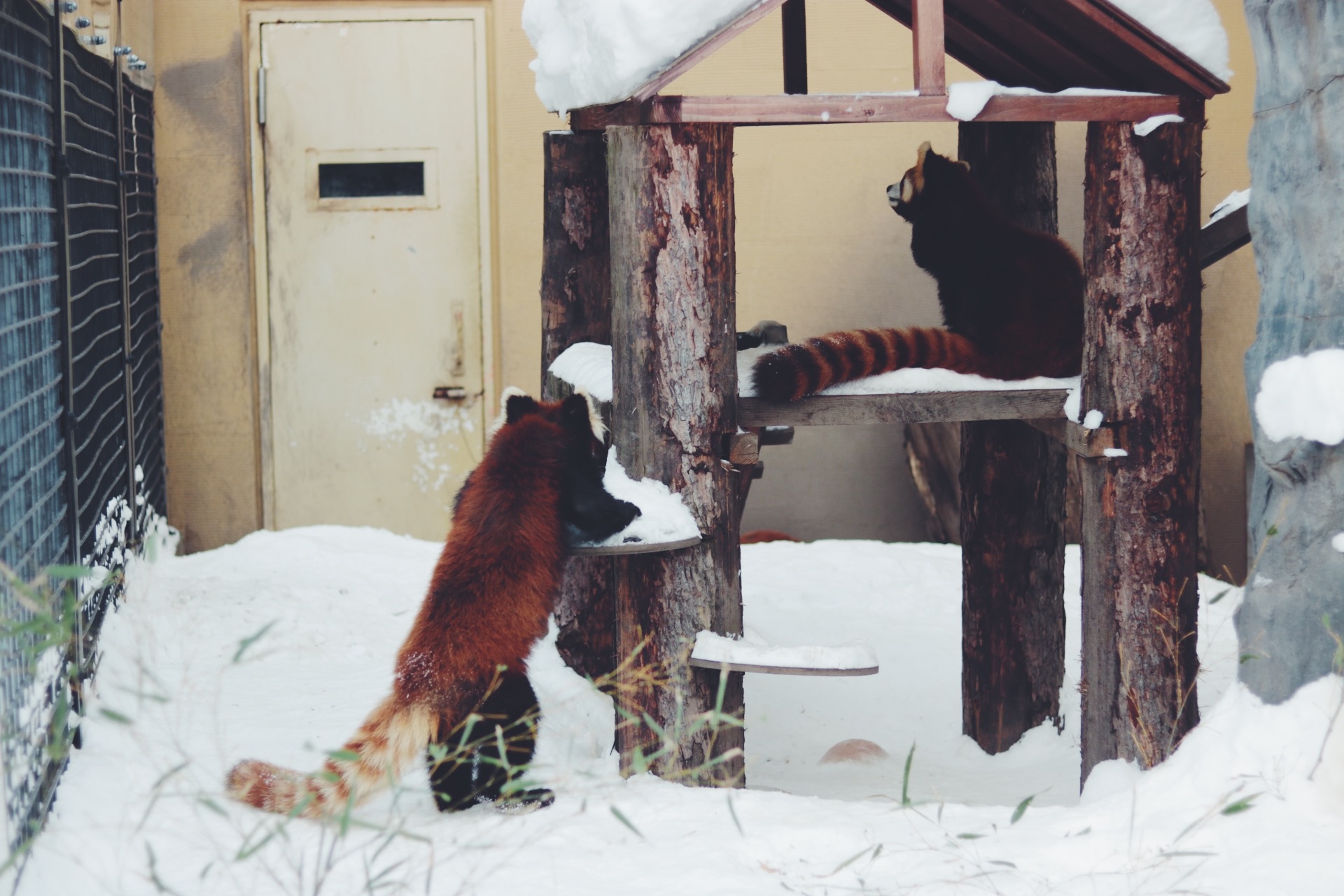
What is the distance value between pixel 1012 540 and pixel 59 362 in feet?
11.2

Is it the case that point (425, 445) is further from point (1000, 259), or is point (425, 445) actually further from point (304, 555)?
point (1000, 259)

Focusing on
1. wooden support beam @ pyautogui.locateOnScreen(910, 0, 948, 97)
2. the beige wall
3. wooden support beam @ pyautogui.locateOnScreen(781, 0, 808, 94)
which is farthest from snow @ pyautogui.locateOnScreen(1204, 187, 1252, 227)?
the beige wall

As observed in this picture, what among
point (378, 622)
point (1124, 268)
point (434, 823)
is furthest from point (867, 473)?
point (434, 823)

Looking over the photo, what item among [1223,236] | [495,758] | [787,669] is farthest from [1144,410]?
[495,758]

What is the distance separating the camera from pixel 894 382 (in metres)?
3.79

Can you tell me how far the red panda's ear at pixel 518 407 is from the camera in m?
3.99

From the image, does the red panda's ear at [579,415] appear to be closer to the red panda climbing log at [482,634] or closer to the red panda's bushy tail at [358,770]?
the red panda climbing log at [482,634]

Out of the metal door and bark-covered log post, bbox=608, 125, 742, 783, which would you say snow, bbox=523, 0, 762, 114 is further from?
the metal door

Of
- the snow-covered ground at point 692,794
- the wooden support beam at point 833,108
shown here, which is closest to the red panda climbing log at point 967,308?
the wooden support beam at point 833,108

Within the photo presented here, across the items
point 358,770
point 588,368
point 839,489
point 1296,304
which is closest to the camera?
point 1296,304

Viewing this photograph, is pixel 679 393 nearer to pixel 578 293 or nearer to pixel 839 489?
pixel 578 293

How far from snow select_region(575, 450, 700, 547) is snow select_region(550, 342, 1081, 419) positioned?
0.40 meters

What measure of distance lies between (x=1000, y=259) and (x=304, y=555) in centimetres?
397

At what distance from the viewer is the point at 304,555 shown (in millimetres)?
6500
